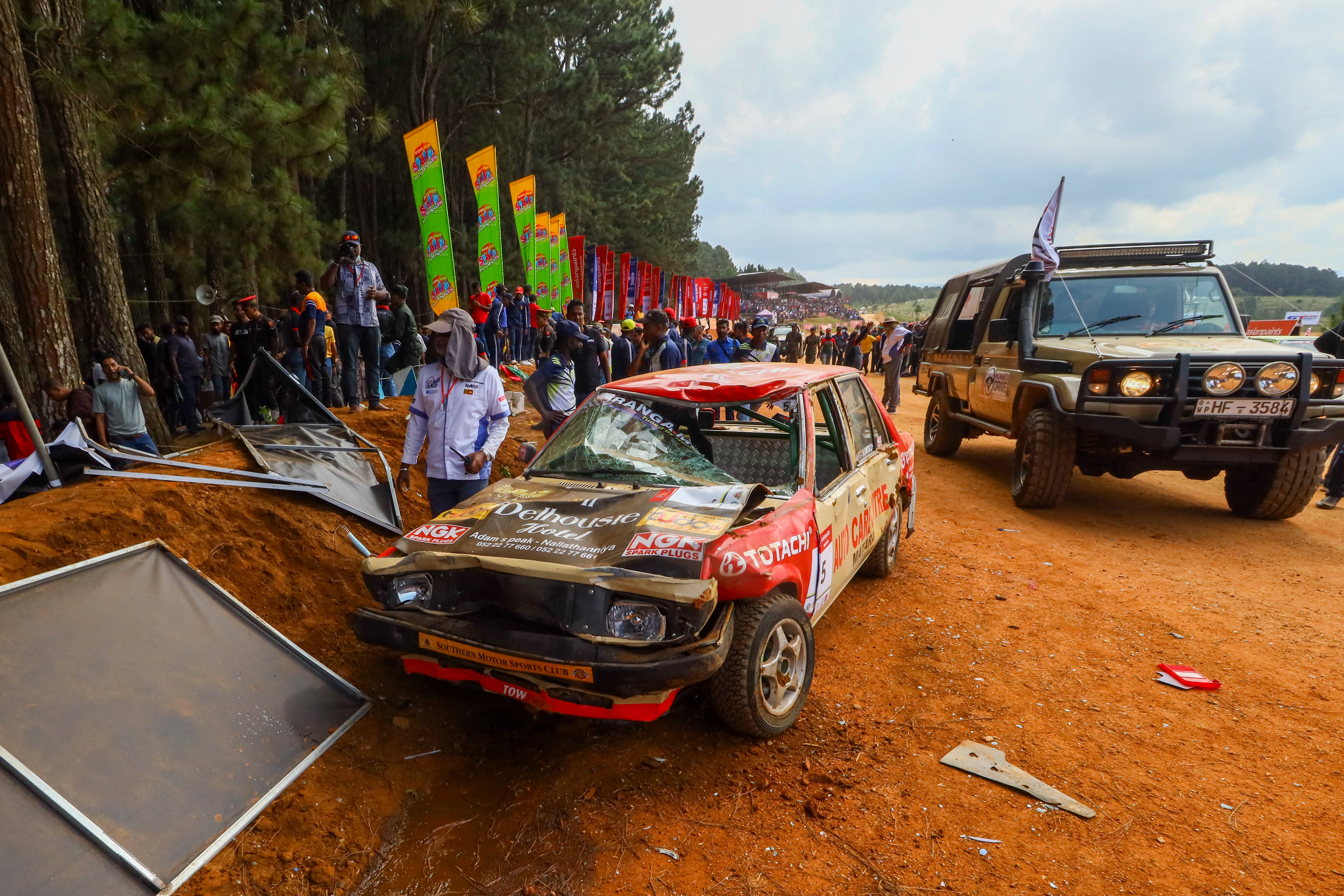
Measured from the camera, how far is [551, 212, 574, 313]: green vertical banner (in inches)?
788

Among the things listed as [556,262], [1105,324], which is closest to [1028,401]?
[1105,324]

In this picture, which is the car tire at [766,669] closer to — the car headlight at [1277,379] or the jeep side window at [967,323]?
the car headlight at [1277,379]

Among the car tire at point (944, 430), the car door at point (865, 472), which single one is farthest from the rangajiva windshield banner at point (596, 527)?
the car tire at point (944, 430)

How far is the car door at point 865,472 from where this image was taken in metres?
3.93

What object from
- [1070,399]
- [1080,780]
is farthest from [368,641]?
[1070,399]

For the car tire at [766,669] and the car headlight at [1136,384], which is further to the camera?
the car headlight at [1136,384]

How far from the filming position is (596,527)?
291cm

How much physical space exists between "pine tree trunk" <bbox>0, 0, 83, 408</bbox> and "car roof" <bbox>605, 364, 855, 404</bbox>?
551 centimetres

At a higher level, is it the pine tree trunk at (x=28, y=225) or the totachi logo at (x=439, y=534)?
the pine tree trunk at (x=28, y=225)

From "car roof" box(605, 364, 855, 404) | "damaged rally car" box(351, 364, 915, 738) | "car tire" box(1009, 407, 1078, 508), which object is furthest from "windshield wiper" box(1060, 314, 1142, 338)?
"damaged rally car" box(351, 364, 915, 738)

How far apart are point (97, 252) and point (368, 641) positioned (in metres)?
6.65

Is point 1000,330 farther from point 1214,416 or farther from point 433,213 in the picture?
point 433,213

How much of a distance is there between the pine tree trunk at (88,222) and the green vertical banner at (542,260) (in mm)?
10924

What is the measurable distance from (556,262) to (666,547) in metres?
19.1
